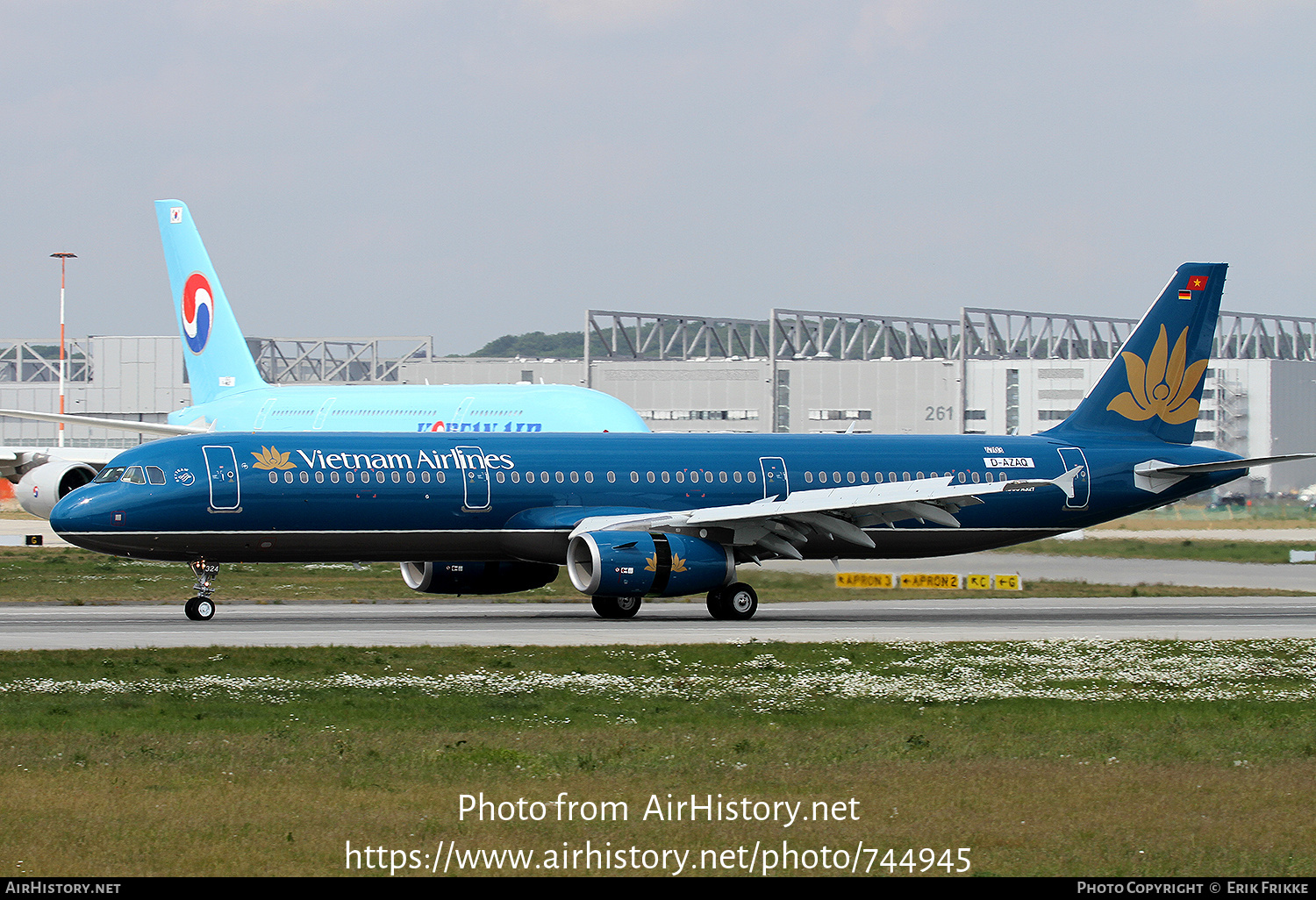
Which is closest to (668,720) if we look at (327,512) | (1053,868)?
(1053,868)

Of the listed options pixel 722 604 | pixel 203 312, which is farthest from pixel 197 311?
pixel 722 604

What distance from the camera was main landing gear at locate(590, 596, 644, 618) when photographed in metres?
36.7

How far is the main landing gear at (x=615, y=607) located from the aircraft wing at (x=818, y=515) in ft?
6.05

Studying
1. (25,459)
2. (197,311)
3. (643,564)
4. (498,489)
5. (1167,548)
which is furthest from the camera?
(197,311)

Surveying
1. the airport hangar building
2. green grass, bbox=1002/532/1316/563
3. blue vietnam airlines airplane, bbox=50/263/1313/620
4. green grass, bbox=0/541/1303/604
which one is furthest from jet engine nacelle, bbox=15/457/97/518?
the airport hangar building

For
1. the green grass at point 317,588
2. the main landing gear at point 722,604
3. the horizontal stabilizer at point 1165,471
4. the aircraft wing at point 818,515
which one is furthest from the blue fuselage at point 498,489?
the green grass at point 317,588

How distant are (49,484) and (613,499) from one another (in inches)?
738

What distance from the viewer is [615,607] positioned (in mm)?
36844

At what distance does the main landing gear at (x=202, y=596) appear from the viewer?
1331 inches

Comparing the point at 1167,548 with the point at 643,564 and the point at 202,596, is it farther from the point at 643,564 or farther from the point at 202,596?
the point at 202,596

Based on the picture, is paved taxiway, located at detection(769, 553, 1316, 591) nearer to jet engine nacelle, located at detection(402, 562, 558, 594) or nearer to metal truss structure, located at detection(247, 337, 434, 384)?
jet engine nacelle, located at detection(402, 562, 558, 594)

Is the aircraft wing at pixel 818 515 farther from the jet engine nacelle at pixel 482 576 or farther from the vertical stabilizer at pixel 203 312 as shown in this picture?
the vertical stabilizer at pixel 203 312

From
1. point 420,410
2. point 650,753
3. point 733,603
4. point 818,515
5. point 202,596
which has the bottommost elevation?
point 733,603

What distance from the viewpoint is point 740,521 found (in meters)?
36.3
